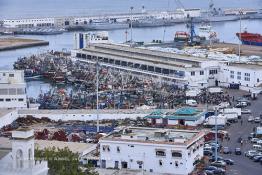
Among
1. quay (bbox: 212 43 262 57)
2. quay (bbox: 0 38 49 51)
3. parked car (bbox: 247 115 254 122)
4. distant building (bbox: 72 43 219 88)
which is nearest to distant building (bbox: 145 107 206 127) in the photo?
parked car (bbox: 247 115 254 122)

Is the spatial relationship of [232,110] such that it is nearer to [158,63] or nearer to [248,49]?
[158,63]

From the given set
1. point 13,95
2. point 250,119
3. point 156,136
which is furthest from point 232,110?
point 13,95

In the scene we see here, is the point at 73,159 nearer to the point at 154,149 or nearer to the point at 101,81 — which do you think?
the point at 154,149

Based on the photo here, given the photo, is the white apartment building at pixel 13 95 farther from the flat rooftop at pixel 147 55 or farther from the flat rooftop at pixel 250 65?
the flat rooftop at pixel 250 65

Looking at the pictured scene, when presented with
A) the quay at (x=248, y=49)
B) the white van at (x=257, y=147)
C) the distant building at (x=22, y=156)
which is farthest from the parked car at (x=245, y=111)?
the quay at (x=248, y=49)

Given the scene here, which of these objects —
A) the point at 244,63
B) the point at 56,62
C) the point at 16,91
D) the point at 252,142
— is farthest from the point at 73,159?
the point at 56,62

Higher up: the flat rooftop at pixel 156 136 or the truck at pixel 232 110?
the flat rooftop at pixel 156 136

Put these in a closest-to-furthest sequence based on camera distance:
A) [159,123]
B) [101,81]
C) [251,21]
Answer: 1. [159,123]
2. [101,81]
3. [251,21]
